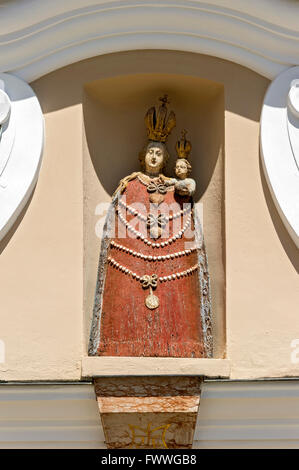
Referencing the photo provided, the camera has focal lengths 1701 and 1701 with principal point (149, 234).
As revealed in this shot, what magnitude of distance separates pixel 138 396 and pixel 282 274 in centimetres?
82

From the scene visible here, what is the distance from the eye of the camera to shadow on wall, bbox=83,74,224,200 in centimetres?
746

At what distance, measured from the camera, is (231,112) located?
738 cm

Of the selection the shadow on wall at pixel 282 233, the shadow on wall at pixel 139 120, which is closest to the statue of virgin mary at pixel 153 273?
the shadow on wall at pixel 139 120

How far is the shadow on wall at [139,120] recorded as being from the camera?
7465mm

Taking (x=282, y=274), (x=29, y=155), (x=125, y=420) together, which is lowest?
(x=125, y=420)

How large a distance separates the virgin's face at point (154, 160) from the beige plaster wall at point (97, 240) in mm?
198

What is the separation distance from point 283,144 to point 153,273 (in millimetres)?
792

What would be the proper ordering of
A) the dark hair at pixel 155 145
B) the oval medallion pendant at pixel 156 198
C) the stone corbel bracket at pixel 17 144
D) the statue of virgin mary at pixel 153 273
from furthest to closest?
the dark hair at pixel 155 145 < the oval medallion pendant at pixel 156 198 < the stone corbel bracket at pixel 17 144 < the statue of virgin mary at pixel 153 273

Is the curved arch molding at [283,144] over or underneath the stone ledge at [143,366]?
over

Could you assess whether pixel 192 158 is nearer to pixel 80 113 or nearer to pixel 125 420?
pixel 80 113

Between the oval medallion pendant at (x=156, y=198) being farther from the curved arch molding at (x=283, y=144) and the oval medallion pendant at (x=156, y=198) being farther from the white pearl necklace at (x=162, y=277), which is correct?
the curved arch molding at (x=283, y=144)

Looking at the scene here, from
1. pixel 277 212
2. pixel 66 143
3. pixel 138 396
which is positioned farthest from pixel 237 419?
pixel 66 143

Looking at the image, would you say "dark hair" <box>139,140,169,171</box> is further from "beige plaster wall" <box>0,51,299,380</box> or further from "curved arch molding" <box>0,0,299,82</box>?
"curved arch molding" <box>0,0,299,82</box>

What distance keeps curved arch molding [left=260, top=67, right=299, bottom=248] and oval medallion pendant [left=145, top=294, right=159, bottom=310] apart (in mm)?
642
